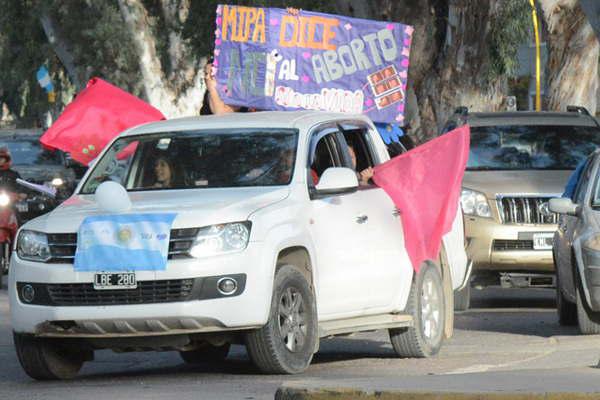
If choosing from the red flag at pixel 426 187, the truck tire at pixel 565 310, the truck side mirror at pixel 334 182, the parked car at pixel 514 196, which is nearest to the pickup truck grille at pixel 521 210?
the parked car at pixel 514 196

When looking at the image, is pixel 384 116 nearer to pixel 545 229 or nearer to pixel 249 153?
pixel 545 229

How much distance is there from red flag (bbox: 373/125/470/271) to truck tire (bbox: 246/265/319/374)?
60.7 inches

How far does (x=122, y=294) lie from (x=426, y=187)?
2.95 meters

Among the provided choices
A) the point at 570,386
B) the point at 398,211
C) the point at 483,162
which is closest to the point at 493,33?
→ the point at 483,162

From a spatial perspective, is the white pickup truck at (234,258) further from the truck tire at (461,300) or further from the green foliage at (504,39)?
the green foliage at (504,39)

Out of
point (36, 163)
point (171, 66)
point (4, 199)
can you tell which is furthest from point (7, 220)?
point (171, 66)

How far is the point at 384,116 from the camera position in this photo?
49.8 ft

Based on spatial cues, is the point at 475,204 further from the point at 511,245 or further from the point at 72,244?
the point at 72,244

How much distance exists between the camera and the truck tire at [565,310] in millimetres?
14929

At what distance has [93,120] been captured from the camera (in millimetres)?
14266

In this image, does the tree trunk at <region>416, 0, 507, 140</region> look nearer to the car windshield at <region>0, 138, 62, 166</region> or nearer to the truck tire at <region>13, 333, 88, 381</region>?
the car windshield at <region>0, 138, 62, 166</region>

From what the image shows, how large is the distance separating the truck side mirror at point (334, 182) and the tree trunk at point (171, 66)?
40793mm

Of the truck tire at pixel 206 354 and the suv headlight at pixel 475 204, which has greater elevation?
the suv headlight at pixel 475 204

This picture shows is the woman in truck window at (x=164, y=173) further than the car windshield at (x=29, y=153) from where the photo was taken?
No
